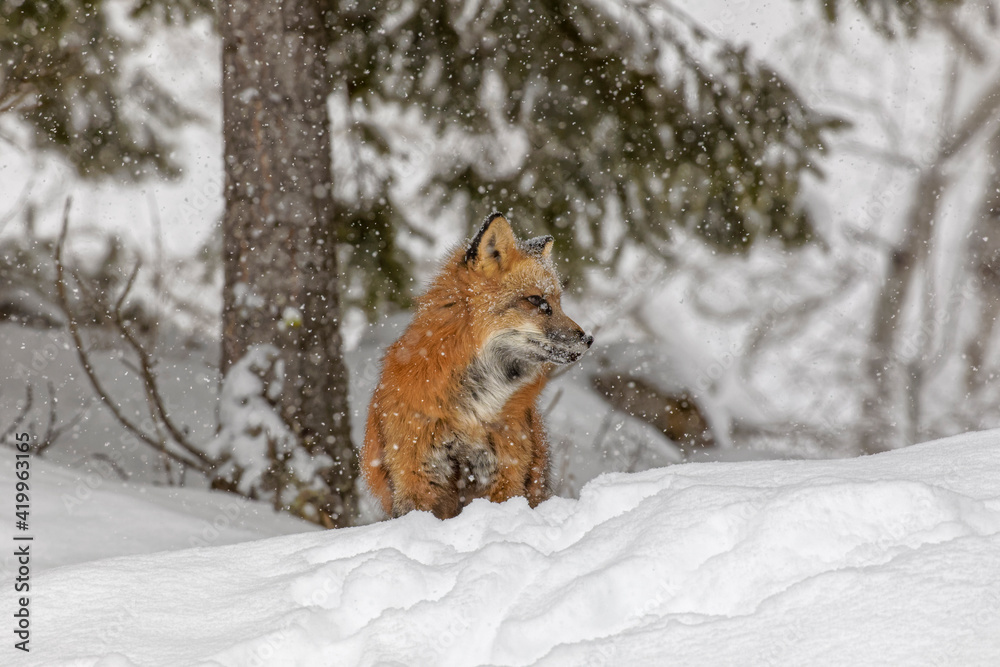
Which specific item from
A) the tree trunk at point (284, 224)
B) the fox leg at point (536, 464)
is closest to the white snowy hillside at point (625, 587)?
the fox leg at point (536, 464)

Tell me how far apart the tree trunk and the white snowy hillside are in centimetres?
288

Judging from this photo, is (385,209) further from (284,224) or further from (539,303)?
(539,303)

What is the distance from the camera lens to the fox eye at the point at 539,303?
4.44 metres

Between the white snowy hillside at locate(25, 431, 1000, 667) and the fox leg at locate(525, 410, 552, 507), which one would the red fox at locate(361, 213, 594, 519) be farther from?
the white snowy hillside at locate(25, 431, 1000, 667)

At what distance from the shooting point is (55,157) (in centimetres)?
1021

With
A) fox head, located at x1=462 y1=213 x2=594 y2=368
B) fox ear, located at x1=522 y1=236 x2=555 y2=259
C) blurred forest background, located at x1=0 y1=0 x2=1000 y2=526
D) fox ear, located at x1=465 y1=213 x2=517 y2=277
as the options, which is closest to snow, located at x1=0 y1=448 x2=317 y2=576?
blurred forest background, located at x1=0 y1=0 x2=1000 y2=526

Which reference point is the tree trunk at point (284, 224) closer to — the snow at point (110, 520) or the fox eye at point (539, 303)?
the snow at point (110, 520)

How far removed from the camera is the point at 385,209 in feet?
29.4

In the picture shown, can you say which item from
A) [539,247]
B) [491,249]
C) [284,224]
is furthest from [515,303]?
[284,224]

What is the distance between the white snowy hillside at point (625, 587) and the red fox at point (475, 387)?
81 cm

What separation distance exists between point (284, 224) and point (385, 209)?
2644mm

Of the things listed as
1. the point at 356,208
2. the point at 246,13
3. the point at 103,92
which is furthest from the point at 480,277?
the point at 103,92

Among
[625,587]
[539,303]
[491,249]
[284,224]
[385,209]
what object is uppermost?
[385,209]

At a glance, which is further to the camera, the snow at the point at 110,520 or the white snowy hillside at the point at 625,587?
the snow at the point at 110,520
